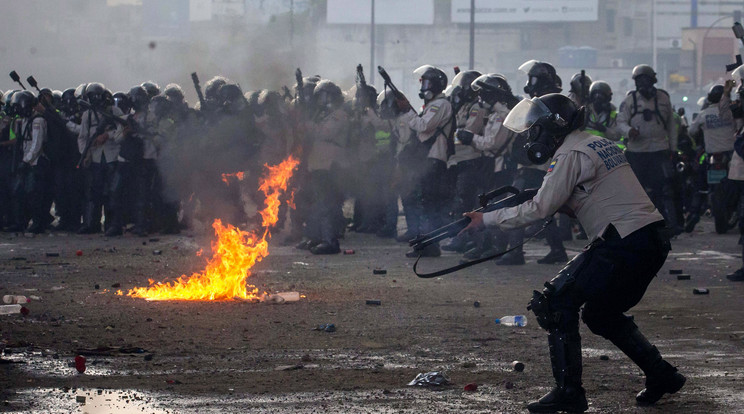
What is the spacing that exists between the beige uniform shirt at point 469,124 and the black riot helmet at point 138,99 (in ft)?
17.0

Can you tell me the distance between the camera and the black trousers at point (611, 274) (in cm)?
534

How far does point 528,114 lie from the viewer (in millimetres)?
5691

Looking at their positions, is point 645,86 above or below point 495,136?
above

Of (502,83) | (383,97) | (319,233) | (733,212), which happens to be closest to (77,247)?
(319,233)

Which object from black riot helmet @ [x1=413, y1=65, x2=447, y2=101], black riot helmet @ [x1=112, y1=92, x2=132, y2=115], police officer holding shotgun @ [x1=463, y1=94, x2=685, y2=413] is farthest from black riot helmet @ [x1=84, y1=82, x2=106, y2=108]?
police officer holding shotgun @ [x1=463, y1=94, x2=685, y2=413]

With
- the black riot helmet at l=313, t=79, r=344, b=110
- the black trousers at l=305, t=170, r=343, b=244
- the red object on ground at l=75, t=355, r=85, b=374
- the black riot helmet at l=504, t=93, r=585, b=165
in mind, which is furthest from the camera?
the black riot helmet at l=313, t=79, r=344, b=110

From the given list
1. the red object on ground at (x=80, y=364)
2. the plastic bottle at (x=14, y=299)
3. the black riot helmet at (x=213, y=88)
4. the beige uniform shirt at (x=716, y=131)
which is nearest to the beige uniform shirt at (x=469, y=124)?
the beige uniform shirt at (x=716, y=131)

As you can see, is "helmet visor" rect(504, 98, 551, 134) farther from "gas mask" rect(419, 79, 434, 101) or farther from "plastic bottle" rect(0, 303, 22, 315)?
"gas mask" rect(419, 79, 434, 101)

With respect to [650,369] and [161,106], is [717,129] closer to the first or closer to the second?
[161,106]

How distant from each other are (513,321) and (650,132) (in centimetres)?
645

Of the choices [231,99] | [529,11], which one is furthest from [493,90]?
[529,11]

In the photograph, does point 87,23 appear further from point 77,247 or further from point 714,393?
point 714,393

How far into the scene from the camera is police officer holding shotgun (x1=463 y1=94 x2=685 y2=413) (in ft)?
17.5

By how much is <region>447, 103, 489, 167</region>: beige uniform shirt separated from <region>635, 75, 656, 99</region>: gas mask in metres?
2.34
